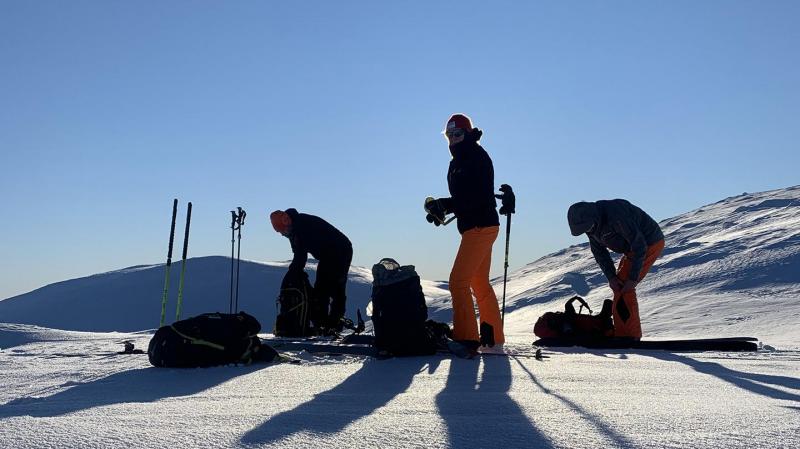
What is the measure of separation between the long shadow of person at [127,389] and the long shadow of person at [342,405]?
76 cm

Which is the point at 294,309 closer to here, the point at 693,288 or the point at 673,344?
the point at 673,344

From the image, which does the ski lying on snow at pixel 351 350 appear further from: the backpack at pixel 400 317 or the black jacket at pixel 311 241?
the black jacket at pixel 311 241

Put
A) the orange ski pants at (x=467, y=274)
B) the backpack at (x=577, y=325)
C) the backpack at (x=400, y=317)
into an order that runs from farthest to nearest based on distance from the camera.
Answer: the backpack at (x=577, y=325), the orange ski pants at (x=467, y=274), the backpack at (x=400, y=317)

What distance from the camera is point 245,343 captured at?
5.32 m

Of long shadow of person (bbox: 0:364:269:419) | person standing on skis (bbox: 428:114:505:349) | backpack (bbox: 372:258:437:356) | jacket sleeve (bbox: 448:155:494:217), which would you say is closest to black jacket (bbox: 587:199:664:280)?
person standing on skis (bbox: 428:114:505:349)

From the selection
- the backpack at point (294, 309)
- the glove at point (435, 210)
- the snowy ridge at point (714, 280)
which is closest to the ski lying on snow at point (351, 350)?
the glove at point (435, 210)

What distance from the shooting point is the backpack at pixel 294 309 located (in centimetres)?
877

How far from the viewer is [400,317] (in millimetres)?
5863

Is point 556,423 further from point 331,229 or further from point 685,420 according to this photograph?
point 331,229

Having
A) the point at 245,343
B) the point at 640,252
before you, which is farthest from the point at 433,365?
the point at 640,252

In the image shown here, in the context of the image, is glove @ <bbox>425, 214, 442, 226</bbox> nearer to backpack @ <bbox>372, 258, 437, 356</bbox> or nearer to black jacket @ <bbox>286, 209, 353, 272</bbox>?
backpack @ <bbox>372, 258, 437, 356</bbox>

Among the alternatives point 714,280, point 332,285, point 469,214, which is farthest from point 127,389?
point 714,280

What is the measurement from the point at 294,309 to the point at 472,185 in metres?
3.22

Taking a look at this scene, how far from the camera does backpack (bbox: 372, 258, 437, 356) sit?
5.82 m
